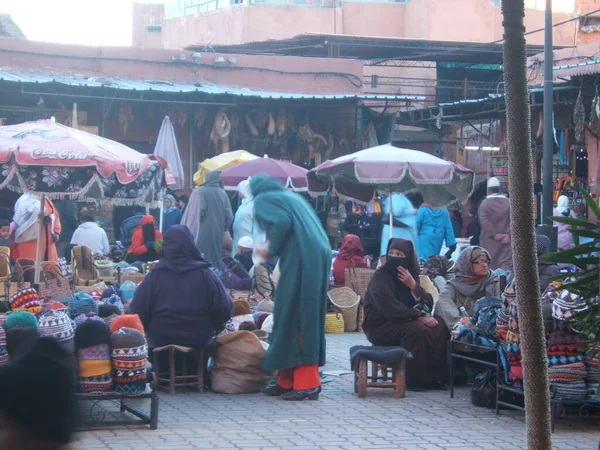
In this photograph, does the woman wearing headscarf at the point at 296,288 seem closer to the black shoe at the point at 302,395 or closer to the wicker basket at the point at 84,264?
the black shoe at the point at 302,395

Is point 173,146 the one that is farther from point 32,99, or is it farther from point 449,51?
point 449,51

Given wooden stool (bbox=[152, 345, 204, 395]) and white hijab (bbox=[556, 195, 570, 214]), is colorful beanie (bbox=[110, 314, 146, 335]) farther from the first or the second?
white hijab (bbox=[556, 195, 570, 214])

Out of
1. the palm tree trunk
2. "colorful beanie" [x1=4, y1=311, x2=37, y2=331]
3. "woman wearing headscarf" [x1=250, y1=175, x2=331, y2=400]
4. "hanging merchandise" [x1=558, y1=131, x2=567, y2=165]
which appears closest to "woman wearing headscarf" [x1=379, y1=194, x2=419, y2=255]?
"hanging merchandise" [x1=558, y1=131, x2=567, y2=165]

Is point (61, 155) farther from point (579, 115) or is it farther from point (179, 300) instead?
point (579, 115)

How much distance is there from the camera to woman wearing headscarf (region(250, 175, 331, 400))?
765cm

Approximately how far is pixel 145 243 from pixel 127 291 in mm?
2457

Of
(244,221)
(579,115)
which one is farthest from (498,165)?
(244,221)

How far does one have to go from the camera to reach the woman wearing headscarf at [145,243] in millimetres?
13023

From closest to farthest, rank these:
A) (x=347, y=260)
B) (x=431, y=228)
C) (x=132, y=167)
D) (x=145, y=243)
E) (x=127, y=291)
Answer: (x=132, y=167) < (x=127, y=291) < (x=347, y=260) < (x=145, y=243) < (x=431, y=228)

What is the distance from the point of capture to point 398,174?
38.5 ft

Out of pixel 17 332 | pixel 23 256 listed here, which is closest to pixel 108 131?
pixel 23 256

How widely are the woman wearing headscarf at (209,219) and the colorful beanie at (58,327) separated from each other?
6872 millimetres

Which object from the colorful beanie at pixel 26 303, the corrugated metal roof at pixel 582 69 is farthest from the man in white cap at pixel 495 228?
the colorful beanie at pixel 26 303

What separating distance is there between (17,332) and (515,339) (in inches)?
139
